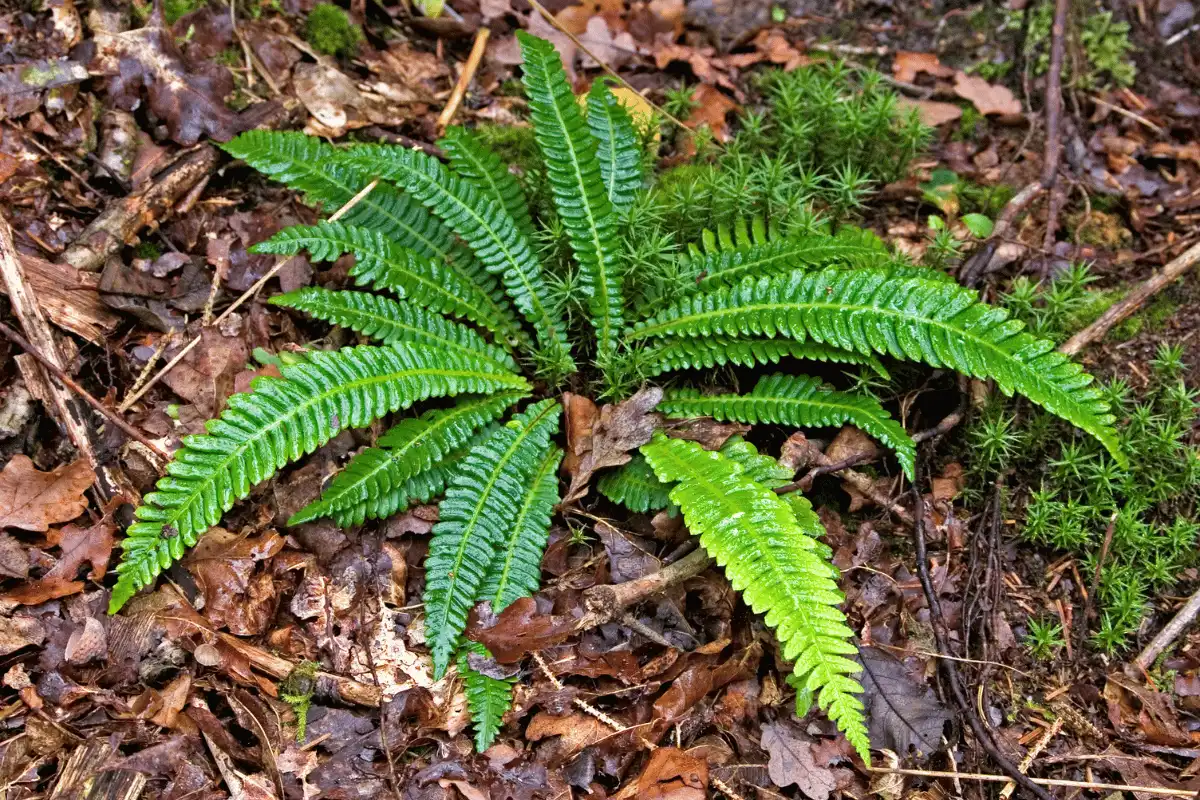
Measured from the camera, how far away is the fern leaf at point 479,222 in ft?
11.5

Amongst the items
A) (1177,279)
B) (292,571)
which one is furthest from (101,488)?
(1177,279)

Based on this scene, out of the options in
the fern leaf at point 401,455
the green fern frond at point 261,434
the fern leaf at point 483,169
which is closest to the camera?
the green fern frond at point 261,434

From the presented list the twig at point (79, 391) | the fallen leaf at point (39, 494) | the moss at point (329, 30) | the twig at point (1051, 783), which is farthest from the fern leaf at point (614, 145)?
the twig at point (1051, 783)

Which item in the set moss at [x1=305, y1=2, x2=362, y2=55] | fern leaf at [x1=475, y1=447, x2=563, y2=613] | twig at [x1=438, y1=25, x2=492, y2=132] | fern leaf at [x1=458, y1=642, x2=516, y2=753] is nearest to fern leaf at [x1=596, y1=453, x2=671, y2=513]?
fern leaf at [x1=475, y1=447, x2=563, y2=613]

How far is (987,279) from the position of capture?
404 centimetres

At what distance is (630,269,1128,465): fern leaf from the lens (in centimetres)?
312

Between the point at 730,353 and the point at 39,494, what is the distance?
2649mm

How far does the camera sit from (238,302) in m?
3.66

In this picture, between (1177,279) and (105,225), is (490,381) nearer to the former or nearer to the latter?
(105,225)

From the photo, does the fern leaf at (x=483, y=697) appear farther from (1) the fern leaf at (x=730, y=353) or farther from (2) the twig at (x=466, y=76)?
(2) the twig at (x=466, y=76)

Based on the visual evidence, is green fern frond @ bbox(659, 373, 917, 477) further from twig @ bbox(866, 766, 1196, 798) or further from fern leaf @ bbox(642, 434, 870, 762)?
twig @ bbox(866, 766, 1196, 798)

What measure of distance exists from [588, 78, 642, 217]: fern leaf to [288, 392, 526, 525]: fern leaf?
110 centimetres

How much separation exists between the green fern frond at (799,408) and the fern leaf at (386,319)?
0.85 metres

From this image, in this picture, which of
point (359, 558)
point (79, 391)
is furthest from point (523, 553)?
point (79, 391)
